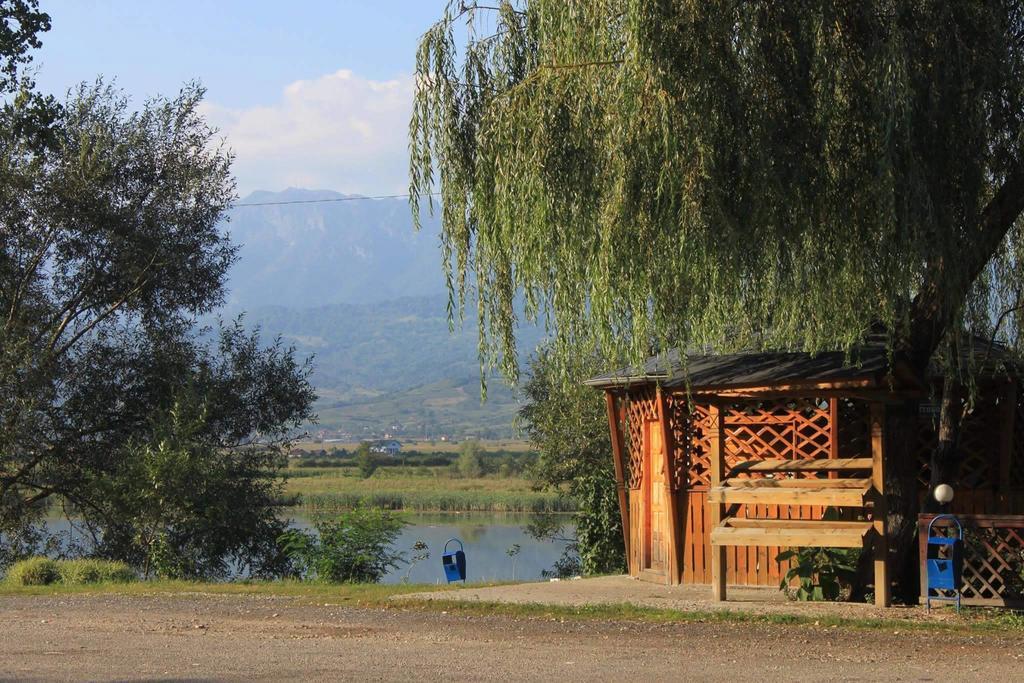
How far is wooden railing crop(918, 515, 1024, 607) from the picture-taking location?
12.1m

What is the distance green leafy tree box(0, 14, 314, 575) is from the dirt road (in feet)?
30.8

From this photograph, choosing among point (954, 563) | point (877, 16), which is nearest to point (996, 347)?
point (954, 563)

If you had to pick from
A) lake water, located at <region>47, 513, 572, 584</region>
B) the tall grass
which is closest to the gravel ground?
lake water, located at <region>47, 513, 572, 584</region>

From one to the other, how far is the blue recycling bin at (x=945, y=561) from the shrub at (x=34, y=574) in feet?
38.1

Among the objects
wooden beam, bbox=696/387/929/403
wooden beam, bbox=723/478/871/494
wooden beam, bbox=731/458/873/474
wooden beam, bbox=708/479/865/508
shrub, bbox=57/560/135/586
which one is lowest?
shrub, bbox=57/560/135/586

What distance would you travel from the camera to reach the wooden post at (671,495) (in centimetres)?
1484

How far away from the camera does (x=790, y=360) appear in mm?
14023

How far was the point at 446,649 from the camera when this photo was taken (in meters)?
9.93

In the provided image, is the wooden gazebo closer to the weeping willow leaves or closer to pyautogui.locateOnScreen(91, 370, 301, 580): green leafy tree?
the weeping willow leaves

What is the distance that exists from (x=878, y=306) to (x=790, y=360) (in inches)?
116

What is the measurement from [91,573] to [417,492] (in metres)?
39.7

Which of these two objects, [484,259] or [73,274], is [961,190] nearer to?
[484,259]

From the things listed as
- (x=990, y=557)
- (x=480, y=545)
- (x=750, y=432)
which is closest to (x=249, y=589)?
(x=750, y=432)

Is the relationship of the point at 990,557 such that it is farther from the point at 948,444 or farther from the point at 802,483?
the point at 802,483
